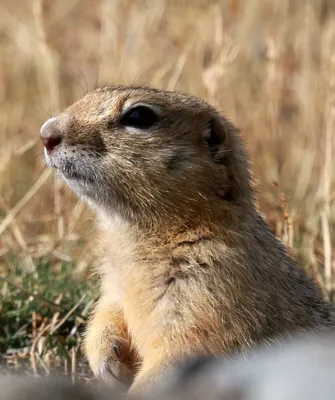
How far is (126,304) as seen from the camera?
3.64 metres

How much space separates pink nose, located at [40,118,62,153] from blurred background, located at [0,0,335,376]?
3.21 feet

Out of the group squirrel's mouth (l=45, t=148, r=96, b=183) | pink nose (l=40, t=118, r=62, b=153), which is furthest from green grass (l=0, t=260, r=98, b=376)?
pink nose (l=40, t=118, r=62, b=153)

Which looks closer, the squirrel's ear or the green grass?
the squirrel's ear

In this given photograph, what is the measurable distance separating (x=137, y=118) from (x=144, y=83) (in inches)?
141

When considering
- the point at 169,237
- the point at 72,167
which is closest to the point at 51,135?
the point at 72,167

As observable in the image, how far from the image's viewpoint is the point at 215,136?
3.88m

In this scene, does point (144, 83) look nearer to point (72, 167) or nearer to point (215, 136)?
point (215, 136)

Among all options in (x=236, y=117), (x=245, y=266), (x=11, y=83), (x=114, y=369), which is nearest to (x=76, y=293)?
(x=114, y=369)

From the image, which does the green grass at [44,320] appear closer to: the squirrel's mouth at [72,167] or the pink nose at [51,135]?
the squirrel's mouth at [72,167]

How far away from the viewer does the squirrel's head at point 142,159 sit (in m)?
3.58

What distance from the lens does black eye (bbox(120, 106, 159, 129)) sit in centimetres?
371

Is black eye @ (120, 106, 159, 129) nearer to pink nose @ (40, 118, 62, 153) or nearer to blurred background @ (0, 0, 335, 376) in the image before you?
pink nose @ (40, 118, 62, 153)

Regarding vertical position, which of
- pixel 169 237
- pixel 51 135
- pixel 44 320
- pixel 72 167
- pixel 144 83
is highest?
pixel 144 83

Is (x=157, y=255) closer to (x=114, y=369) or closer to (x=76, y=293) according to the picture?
(x=114, y=369)
